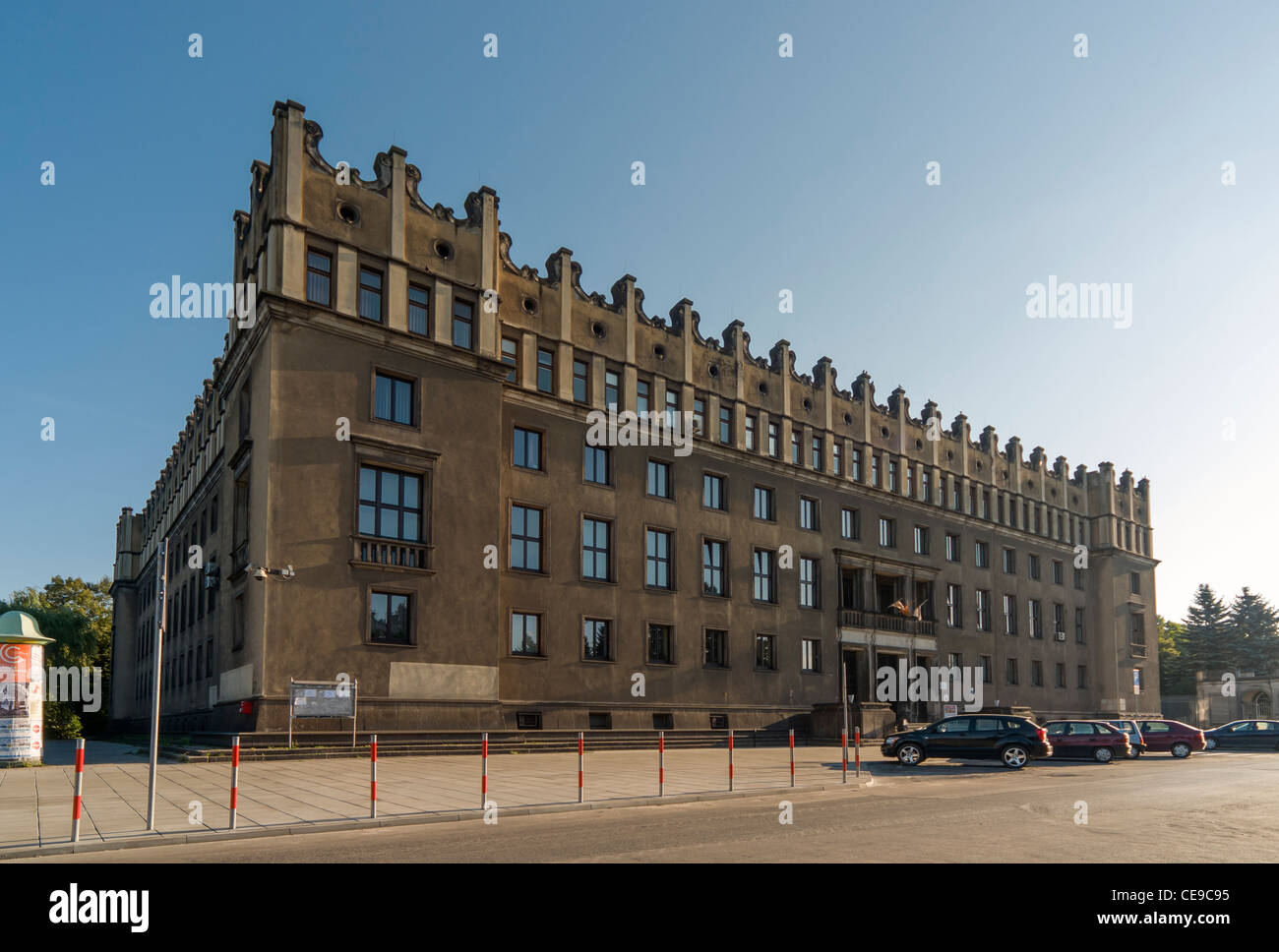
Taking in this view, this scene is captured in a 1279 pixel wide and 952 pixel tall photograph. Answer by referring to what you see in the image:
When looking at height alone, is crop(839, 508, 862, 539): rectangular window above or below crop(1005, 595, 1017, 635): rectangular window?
above

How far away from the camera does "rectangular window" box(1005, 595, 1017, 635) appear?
202 ft

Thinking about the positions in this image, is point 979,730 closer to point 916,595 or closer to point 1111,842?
point 1111,842

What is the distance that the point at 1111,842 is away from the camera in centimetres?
1298

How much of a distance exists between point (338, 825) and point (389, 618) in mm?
17532

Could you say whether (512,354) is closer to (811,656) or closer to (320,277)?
(320,277)

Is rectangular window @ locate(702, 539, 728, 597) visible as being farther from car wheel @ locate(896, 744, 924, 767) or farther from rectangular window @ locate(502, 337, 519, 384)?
car wheel @ locate(896, 744, 924, 767)

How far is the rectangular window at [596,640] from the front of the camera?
126 feet

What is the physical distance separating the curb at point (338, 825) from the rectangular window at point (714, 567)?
902 inches

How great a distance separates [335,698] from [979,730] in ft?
63.6

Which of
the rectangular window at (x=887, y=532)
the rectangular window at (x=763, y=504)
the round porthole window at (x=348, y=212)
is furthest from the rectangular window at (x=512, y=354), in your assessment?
the rectangular window at (x=887, y=532)

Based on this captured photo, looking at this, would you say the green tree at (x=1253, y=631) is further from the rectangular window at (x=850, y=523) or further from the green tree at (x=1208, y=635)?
the rectangular window at (x=850, y=523)

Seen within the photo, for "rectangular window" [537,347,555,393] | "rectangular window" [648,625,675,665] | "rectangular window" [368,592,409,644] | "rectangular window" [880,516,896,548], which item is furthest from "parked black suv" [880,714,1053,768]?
"rectangular window" [880,516,896,548]

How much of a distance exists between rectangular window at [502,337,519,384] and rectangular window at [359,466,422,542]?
594 cm
